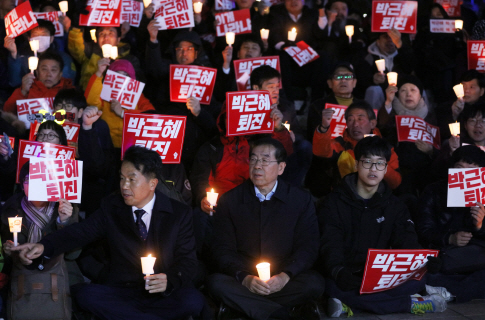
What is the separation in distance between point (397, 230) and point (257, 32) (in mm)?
4632

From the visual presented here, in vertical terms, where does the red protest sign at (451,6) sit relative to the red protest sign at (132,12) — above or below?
above

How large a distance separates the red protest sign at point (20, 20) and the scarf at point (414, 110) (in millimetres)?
4452

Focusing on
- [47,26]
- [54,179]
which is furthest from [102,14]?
[54,179]

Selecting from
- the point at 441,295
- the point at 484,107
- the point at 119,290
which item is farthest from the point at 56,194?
the point at 484,107

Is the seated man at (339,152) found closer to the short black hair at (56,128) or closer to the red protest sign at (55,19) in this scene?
the short black hair at (56,128)

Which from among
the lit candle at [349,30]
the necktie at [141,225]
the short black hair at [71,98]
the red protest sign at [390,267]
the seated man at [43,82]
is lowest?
the red protest sign at [390,267]

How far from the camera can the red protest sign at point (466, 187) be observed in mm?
5438

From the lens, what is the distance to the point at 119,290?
15.2ft

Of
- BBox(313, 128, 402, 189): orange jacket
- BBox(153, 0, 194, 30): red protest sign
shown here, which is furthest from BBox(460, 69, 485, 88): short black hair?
BBox(153, 0, 194, 30): red protest sign

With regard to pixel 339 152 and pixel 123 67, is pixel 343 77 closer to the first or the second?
pixel 339 152

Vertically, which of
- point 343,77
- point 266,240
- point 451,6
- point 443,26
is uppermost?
point 451,6

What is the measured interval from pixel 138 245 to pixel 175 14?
4.46 m

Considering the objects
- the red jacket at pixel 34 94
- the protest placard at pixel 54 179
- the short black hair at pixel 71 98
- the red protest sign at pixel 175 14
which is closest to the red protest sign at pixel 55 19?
the red protest sign at pixel 175 14

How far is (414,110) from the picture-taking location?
293 inches
